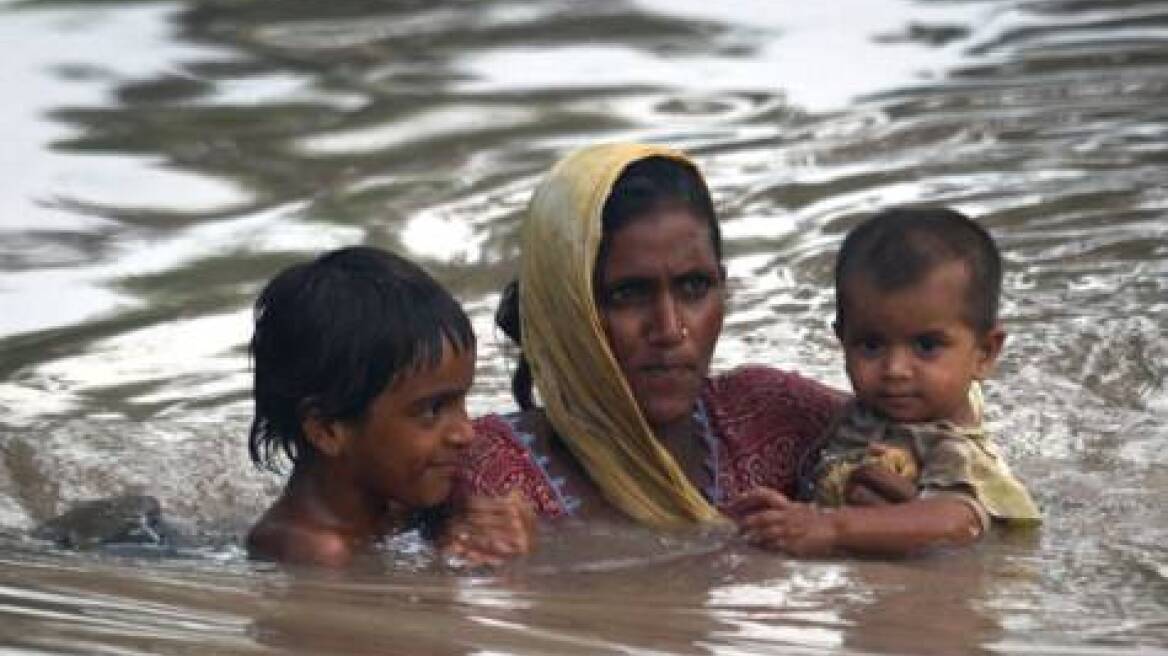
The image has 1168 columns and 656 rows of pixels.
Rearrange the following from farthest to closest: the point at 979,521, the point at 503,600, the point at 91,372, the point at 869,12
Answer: the point at 869,12
the point at 91,372
the point at 979,521
the point at 503,600

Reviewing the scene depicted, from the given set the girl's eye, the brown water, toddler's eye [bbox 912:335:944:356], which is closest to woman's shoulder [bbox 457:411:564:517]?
the brown water

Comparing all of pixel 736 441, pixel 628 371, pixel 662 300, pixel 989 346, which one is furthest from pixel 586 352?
pixel 989 346

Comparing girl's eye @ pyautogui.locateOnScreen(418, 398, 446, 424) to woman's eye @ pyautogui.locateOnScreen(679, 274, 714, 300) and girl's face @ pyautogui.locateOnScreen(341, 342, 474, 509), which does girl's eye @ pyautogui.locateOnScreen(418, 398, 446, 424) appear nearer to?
girl's face @ pyautogui.locateOnScreen(341, 342, 474, 509)

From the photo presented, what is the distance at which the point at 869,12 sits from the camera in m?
13.4

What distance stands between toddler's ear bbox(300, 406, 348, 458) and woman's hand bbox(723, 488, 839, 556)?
76cm

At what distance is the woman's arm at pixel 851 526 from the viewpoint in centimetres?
529

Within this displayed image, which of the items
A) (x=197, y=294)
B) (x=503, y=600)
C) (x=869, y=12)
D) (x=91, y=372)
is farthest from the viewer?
(x=869, y=12)

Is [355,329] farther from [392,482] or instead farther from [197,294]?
[197,294]

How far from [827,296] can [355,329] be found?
12.1 feet

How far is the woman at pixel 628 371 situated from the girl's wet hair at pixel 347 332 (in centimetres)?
30

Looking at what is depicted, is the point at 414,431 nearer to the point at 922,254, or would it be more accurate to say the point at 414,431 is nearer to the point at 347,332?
the point at 347,332

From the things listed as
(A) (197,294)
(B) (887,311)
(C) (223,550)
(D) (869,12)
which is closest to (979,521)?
(B) (887,311)

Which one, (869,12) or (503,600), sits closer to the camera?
(503,600)

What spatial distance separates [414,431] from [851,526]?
82cm
